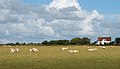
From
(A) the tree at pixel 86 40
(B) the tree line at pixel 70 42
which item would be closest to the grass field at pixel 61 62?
(B) the tree line at pixel 70 42

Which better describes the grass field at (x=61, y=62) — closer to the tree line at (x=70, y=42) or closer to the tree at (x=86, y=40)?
the tree line at (x=70, y=42)

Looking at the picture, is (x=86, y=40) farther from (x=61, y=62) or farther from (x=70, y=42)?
(x=61, y=62)

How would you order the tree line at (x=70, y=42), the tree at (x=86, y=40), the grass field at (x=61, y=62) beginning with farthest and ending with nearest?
the tree at (x=86, y=40) → the tree line at (x=70, y=42) → the grass field at (x=61, y=62)

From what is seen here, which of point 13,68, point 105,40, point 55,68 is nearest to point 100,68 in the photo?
point 55,68

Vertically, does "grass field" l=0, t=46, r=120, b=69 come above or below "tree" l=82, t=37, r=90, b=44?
→ below

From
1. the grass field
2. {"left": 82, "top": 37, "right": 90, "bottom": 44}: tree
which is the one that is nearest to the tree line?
{"left": 82, "top": 37, "right": 90, "bottom": 44}: tree

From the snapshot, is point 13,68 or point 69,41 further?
point 69,41

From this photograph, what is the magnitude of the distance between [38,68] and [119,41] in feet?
408

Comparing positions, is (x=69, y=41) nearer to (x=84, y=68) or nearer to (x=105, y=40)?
(x=105, y=40)

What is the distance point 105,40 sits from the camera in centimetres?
19475

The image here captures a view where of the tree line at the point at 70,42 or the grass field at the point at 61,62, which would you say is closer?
the grass field at the point at 61,62

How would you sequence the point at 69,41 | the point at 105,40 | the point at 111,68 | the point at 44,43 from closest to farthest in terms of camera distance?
Result: the point at 111,68 < the point at 44,43 < the point at 69,41 < the point at 105,40

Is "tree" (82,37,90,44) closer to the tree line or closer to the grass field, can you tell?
the tree line

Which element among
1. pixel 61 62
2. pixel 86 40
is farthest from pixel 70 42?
pixel 61 62
